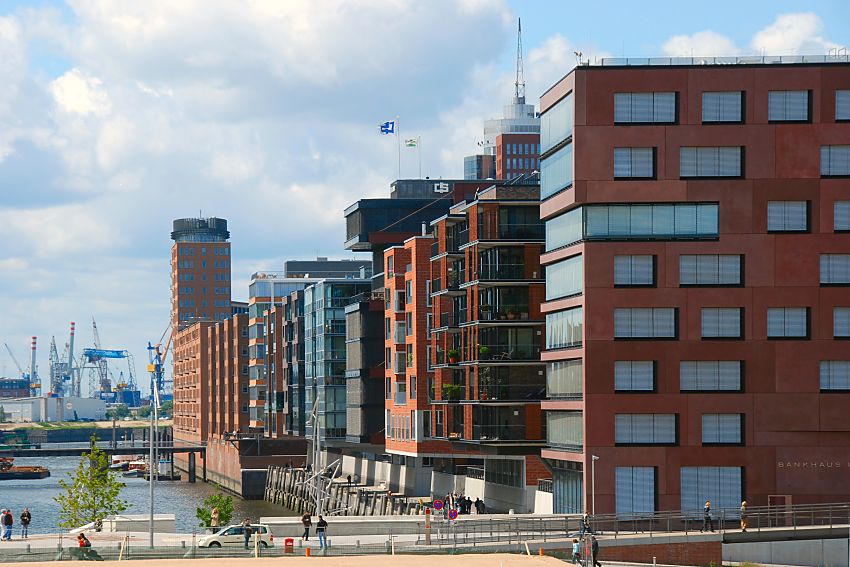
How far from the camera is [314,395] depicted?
6634 inches

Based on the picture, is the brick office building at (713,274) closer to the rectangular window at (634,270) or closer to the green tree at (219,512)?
the rectangular window at (634,270)

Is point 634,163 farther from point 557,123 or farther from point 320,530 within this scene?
point 320,530

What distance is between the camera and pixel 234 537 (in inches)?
3438

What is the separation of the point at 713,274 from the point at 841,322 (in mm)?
7816

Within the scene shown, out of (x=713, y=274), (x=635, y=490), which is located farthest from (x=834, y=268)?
(x=635, y=490)

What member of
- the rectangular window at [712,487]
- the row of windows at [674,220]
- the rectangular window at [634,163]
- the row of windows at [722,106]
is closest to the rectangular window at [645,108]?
the row of windows at [722,106]

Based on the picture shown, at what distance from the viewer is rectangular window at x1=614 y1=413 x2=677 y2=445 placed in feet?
Result: 300

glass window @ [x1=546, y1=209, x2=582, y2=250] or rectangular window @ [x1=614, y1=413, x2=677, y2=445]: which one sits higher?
glass window @ [x1=546, y1=209, x2=582, y2=250]

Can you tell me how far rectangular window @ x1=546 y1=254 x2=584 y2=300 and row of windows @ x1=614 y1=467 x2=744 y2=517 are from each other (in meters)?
11.2

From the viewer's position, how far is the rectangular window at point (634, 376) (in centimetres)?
9188

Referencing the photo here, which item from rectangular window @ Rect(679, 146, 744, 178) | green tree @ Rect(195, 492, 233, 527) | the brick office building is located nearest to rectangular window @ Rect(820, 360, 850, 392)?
the brick office building

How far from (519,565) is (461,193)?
67700 millimetres

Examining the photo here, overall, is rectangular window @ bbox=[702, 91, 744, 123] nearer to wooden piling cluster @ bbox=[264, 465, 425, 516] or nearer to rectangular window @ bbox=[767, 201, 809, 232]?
rectangular window @ bbox=[767, 201, 809, 232]

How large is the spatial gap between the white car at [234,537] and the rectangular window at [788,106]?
1461 inches
